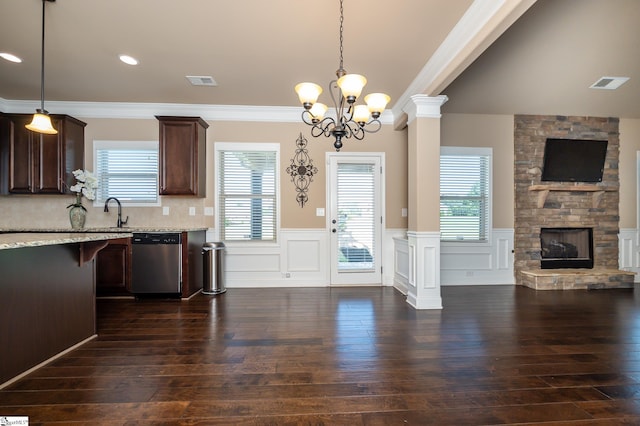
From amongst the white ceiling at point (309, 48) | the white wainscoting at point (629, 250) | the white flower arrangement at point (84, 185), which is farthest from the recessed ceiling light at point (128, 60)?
the white wainscoting at point (629, 250)

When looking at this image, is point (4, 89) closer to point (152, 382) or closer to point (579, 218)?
point (152, 382)

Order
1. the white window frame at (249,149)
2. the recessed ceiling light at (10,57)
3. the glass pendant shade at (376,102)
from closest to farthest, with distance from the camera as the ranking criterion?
1. the glass pendant shade at (376,102)
2. the recessed ceiling light at (10,57)
3. the white window frame at (249,149)

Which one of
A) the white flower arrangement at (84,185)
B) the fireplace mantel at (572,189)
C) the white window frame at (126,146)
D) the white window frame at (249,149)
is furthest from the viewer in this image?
the fireplace mantel at (572,189)

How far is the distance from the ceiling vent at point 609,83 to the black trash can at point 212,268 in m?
5.43

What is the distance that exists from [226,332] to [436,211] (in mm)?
2687

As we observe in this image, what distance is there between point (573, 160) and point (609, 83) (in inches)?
55.2

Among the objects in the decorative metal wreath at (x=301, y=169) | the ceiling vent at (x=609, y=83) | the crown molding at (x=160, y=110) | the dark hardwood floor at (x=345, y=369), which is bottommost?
the dark hardwood floor at (x=345, y=369)

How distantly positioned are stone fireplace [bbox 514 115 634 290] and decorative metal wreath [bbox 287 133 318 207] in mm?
3339

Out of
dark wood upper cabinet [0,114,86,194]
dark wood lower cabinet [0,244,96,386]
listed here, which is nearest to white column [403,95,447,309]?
dark wood lower cabinet [0,244,96,386]

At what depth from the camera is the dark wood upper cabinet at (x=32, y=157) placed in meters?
4.00

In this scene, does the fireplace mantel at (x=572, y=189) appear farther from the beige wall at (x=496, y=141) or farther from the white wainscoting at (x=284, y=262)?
the white wainscoting at (x=284, y=262)

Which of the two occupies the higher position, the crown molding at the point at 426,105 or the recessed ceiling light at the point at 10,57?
the recessed ceiling light at the point at 10,57

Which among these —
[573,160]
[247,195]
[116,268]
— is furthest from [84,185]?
[573,160]

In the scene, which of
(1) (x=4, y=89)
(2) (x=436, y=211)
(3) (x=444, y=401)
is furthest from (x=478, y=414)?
(1) (x=4, y=89)
